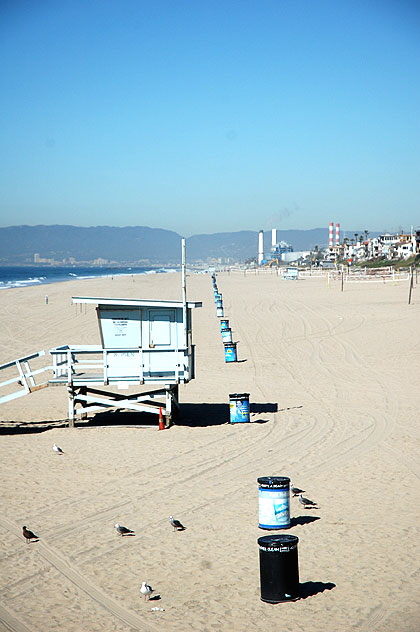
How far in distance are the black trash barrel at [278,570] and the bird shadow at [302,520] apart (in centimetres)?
212

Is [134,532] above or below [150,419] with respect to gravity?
above

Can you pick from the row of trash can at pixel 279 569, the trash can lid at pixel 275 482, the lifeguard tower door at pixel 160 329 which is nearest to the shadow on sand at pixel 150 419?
the lifeguard tower door at pixel 160 329

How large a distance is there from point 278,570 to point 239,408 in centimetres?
792

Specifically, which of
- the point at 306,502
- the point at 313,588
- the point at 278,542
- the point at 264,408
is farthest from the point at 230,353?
the point at 278,542

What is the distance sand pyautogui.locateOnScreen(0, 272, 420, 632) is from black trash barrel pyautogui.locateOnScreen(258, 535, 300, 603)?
110 millimetres

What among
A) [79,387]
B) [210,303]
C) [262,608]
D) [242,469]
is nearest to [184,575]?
[262,608]

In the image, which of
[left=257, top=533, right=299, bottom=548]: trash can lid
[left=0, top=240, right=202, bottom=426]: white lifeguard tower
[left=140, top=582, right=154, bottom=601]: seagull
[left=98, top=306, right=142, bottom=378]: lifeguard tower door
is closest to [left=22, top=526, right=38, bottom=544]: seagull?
[left=140, top=582, right=154, bottom=601]: seagull

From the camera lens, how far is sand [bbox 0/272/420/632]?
271 inches

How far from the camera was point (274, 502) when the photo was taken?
344 inches

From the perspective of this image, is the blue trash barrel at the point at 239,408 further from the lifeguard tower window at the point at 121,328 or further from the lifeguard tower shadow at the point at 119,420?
the lifeguard tower window at the point at 121,328

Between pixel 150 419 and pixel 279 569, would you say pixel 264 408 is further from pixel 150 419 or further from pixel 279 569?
pixel 279 569

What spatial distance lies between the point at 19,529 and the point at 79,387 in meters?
6.52

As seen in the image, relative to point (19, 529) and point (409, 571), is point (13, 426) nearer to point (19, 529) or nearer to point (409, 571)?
point (19, 529)

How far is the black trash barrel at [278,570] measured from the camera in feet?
22.7
